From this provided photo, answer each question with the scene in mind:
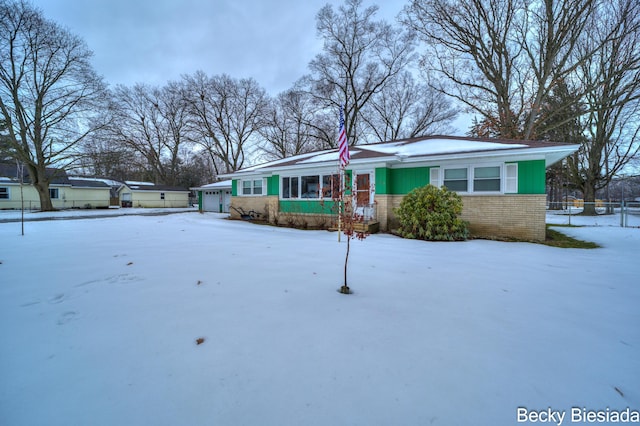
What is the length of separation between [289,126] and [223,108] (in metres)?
8.81

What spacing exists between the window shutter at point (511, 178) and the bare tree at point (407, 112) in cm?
1918

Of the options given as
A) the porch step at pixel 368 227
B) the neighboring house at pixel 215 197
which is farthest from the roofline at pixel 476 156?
the neighboring house at pixel 215 197

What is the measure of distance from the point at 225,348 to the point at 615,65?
24.9m

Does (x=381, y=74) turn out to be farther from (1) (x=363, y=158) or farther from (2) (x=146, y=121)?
(2) (x=146, y=121)

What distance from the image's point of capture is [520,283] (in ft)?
13.6

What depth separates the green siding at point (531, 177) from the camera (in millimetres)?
8820

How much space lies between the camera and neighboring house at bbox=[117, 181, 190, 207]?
3167 cm

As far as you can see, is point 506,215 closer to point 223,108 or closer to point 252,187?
point 252,187

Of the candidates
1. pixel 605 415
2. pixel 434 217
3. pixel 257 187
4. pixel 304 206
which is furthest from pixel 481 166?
pixel 257 187

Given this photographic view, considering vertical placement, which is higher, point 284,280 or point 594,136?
point 594,136

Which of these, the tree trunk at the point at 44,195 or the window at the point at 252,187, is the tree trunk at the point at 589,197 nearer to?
the window at the point at 252,187

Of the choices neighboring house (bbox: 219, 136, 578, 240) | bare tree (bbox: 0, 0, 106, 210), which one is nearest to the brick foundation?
neighboring house (bbox: 219, 136, 578, 240)

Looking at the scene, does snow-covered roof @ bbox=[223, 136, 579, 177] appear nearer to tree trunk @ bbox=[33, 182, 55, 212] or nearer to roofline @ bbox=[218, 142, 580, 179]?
roofline @ bbox=[218, 142, 580, 179]

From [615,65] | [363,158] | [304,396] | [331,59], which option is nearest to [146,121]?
[331,59]
